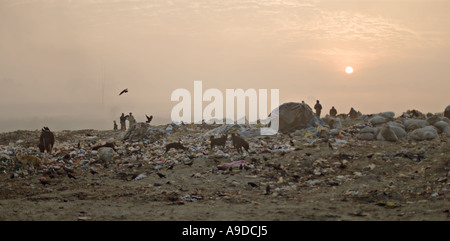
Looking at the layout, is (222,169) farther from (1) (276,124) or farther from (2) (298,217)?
(1) (276,124)

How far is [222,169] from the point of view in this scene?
10.9m

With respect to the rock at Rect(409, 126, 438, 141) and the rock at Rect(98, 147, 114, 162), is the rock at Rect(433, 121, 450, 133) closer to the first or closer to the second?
the rock at Rect(409, 126, 438, 141)

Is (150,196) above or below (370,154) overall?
below

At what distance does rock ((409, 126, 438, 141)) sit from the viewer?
40.4 ft

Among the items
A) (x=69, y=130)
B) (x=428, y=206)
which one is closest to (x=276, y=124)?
(x=428, y=206)

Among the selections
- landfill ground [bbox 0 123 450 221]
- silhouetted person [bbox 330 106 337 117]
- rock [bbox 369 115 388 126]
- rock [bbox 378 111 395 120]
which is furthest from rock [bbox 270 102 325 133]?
silhouetted person [bbox 330 106 337 117]

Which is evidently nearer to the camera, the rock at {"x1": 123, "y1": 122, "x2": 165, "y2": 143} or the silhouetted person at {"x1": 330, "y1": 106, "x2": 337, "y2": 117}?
the rock at {"x1": 123, "y1": 122, "x2": 165, "y2": 143}

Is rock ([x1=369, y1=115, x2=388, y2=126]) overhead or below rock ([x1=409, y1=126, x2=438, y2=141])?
overhead

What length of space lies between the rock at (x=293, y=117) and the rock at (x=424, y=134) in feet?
13.6

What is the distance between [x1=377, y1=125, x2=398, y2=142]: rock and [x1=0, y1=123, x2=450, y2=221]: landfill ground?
0.65 feet

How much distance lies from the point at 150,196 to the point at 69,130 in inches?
657

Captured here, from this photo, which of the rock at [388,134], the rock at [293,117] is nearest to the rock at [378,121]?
the rock at [293,117]

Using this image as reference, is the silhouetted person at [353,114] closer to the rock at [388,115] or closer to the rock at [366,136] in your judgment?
the rock at [388,115]

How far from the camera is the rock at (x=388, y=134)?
12359 mm
